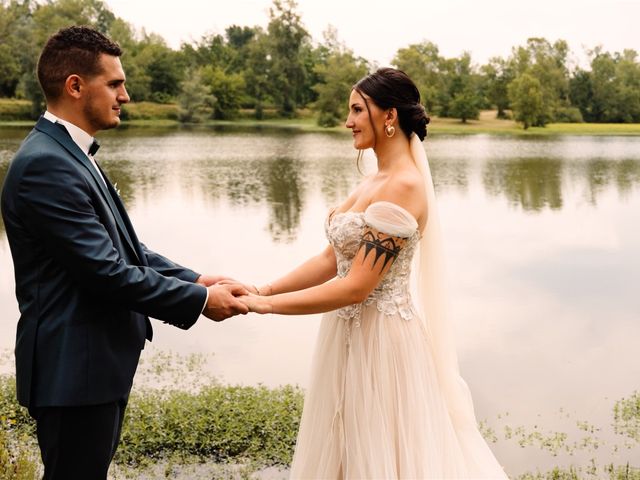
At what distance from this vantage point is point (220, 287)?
12.7ft

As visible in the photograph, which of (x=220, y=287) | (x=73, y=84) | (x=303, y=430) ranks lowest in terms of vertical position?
(x=303, y=430)

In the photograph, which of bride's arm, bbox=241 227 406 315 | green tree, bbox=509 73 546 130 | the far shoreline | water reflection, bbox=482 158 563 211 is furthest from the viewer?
green tree, bbox=509 73 546 130

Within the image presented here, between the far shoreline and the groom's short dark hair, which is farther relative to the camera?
the far shoreline

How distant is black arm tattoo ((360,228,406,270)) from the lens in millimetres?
3627

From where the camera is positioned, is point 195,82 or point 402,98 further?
point 195,82

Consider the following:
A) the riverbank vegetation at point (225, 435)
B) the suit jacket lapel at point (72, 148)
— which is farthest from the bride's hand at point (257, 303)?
the riverbank vegetation at point (225, 435)

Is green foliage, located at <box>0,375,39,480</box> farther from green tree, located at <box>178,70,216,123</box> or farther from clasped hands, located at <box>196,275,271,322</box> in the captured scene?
green tree, located at <box>178,70,216,123</box>

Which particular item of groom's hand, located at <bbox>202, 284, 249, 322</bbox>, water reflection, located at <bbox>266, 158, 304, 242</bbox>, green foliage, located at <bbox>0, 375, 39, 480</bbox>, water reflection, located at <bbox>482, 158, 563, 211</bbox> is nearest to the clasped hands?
groom's hand, located at <bbox>202, 284, 249, 322</bbox>

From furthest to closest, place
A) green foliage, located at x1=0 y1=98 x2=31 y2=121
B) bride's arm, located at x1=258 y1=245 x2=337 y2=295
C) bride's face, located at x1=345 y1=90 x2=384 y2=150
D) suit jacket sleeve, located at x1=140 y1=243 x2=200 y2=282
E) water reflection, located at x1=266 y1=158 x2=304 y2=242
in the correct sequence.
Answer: green foliage, located at x1=0 y1=98 x2=31 y2=121 < water reflection, located at x1=266 y1=158 x2=304 y2=242 < bride's arm, located at x1=258 y1=245 x2=337 y2=295 < suit jacket sleeve, located at x1=140 y1=243 x2=200 y2=282 < bride's face, located at x1=345 y1=90 x2=384 y2=150

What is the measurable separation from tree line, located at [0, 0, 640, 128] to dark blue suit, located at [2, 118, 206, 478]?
61649 mm

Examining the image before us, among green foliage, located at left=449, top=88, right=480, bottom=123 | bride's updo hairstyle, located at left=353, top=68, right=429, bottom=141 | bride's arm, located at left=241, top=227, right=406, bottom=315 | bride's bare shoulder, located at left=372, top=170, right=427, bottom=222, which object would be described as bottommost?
bride's arm, located at left=241, top=227, right=406, bottom=315

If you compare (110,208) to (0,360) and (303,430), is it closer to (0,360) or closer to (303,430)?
(303,430)

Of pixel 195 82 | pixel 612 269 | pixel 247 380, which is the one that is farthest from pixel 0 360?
pixel 195 82

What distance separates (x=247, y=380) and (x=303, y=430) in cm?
381
